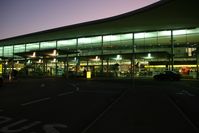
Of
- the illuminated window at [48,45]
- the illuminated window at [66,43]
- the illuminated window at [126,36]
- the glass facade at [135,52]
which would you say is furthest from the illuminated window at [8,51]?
the illuminated window at [126,36]

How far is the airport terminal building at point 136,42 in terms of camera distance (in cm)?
3500

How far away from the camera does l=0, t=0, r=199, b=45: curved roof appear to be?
30688mm

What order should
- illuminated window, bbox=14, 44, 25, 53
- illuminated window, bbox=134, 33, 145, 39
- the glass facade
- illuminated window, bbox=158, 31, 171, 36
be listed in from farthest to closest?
illuminated window, bbox=14, 44, 25, 53 → illuminated window, bbox=134, 33, 145, 39 → illuminated window, bbox=158, 31, 171, 36 → the glass facade

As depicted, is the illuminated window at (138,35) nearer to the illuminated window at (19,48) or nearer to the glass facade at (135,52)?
the glass facade at (135,52)

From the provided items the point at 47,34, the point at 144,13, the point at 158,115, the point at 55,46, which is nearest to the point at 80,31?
the point at 47,34

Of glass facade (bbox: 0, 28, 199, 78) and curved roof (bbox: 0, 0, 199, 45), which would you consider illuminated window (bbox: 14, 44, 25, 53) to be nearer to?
glass facade (bbox: 0, 28, 199, 78)

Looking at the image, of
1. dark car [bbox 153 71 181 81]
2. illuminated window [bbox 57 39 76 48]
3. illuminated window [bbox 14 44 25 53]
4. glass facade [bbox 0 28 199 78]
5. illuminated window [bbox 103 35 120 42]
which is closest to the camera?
dark car [bbox 153 71 181 81]

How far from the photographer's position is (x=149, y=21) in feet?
126

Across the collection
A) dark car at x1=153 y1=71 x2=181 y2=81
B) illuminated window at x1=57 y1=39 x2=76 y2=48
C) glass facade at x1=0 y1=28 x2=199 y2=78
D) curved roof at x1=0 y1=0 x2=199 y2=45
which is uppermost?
curved roof at x1=0 y1=0 x2=199 y2=45

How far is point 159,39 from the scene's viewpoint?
4688cm

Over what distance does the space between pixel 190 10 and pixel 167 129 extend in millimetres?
27706

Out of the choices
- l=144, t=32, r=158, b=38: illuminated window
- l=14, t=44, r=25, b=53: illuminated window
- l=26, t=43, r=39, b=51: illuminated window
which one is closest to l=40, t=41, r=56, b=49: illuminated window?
l=26, t=43, r=39, b=51: illuminated window

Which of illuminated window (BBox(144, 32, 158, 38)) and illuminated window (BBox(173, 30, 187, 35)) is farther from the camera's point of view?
illuminated window (BBox(144, 32, 158, 38))

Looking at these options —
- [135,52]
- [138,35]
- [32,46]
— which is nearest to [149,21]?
[135,52]
